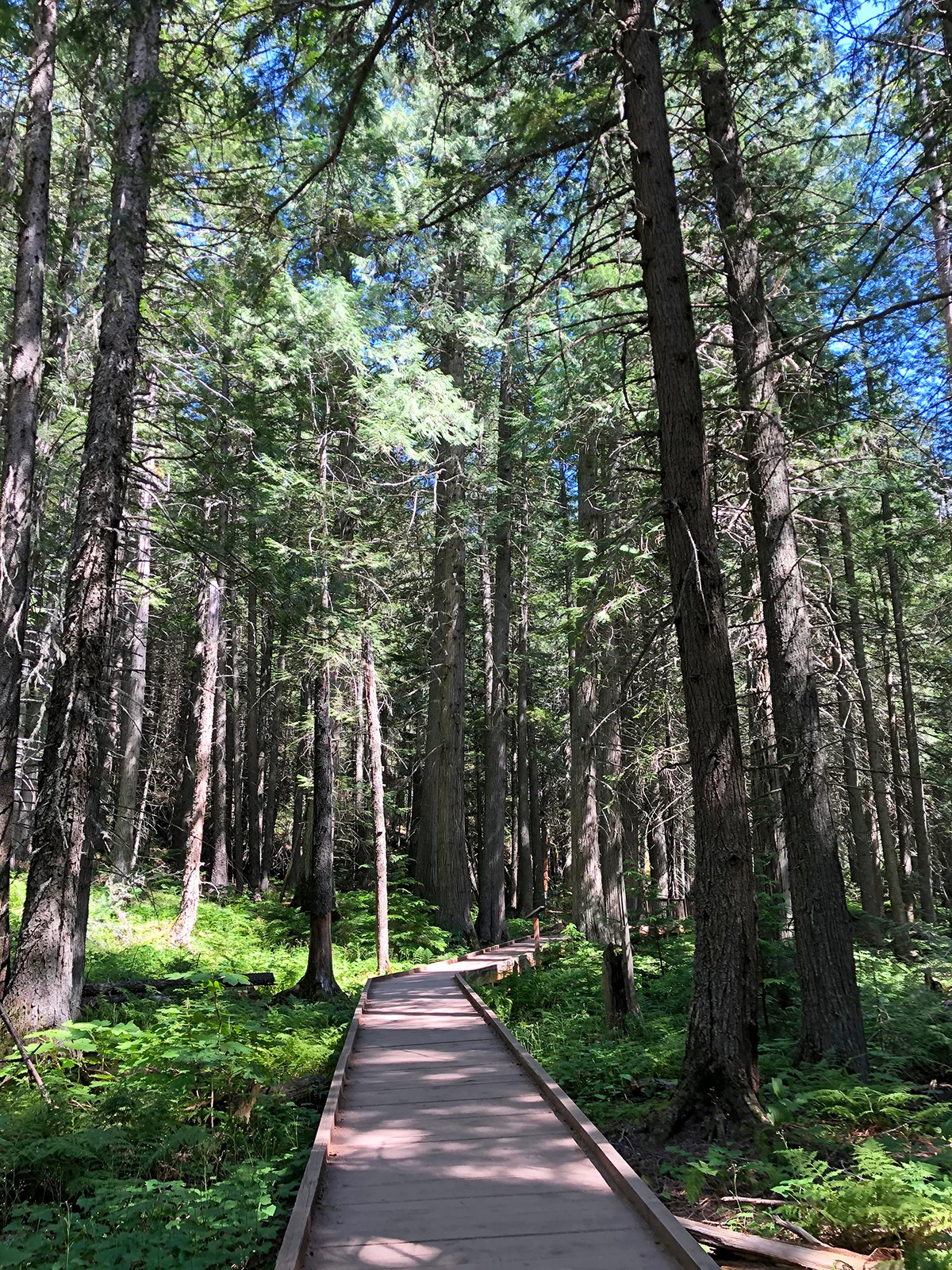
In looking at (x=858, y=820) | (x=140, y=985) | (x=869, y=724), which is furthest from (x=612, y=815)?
(x=140, y=985)

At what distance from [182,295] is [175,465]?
18.1ft

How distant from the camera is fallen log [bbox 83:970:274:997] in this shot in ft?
28.3

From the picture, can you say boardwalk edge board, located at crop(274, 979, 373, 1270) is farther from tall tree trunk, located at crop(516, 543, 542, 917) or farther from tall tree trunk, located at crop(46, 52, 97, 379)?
tall tree trunk, located at crop(516, 543, 542, 917)

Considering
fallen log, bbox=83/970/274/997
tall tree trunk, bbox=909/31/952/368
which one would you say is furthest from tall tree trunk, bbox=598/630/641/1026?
tall tree trunk, bbox=909/31/952/368

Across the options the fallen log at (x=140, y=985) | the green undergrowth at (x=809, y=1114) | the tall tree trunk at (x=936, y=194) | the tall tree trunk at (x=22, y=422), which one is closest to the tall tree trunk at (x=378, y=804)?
the fallen log at (x=140, y=985)

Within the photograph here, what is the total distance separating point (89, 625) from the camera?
713 cm

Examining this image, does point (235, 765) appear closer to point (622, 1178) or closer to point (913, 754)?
point (913, 754)

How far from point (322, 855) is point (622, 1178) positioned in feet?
26.4

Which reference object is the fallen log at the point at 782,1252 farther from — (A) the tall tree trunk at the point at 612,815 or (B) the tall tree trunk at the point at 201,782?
(B) the tall tree trunk at the point at 201,782

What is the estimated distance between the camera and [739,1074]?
198 inches

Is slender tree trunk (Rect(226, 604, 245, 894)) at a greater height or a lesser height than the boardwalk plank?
greater

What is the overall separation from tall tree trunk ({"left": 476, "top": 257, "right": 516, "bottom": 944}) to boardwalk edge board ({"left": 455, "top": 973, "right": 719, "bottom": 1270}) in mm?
11898

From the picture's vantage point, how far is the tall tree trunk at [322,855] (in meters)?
10.8

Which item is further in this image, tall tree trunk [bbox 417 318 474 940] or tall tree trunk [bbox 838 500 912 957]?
tall tree trunk [bbox 417 318 474 940]
